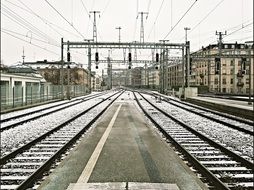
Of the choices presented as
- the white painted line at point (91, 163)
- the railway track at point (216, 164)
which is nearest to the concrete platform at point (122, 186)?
the white painted line at point (91, 163)

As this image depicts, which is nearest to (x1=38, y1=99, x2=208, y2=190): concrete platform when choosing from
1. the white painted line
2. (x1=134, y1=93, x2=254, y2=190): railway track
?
the white painted line

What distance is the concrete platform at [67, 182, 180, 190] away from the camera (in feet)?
19.8

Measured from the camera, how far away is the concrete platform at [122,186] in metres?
6.04

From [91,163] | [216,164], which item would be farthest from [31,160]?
[216,164]

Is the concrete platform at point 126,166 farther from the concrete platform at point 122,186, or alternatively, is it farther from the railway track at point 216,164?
the railway track at point 216,164

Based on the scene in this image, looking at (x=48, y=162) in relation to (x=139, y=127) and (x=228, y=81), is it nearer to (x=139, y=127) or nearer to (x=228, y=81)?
(x=139, y=127)

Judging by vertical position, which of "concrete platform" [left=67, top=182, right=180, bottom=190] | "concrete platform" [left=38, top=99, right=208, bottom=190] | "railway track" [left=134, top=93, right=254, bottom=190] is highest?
"concrete platform" [left=67, top=182, right=180, bottom=190]

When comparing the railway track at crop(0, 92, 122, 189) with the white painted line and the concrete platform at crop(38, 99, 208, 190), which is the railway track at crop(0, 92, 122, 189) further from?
the white painted line

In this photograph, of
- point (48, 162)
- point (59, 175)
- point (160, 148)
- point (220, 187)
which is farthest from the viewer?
point (160, 148)

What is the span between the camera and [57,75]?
8119 cm

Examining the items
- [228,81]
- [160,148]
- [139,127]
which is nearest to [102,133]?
[139,127]

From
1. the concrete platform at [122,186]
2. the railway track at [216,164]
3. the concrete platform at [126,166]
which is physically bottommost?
the railway track at [216,164]

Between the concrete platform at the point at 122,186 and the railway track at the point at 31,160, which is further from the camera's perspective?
the railway track at the point at 31,160

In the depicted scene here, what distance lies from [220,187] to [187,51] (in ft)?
106
